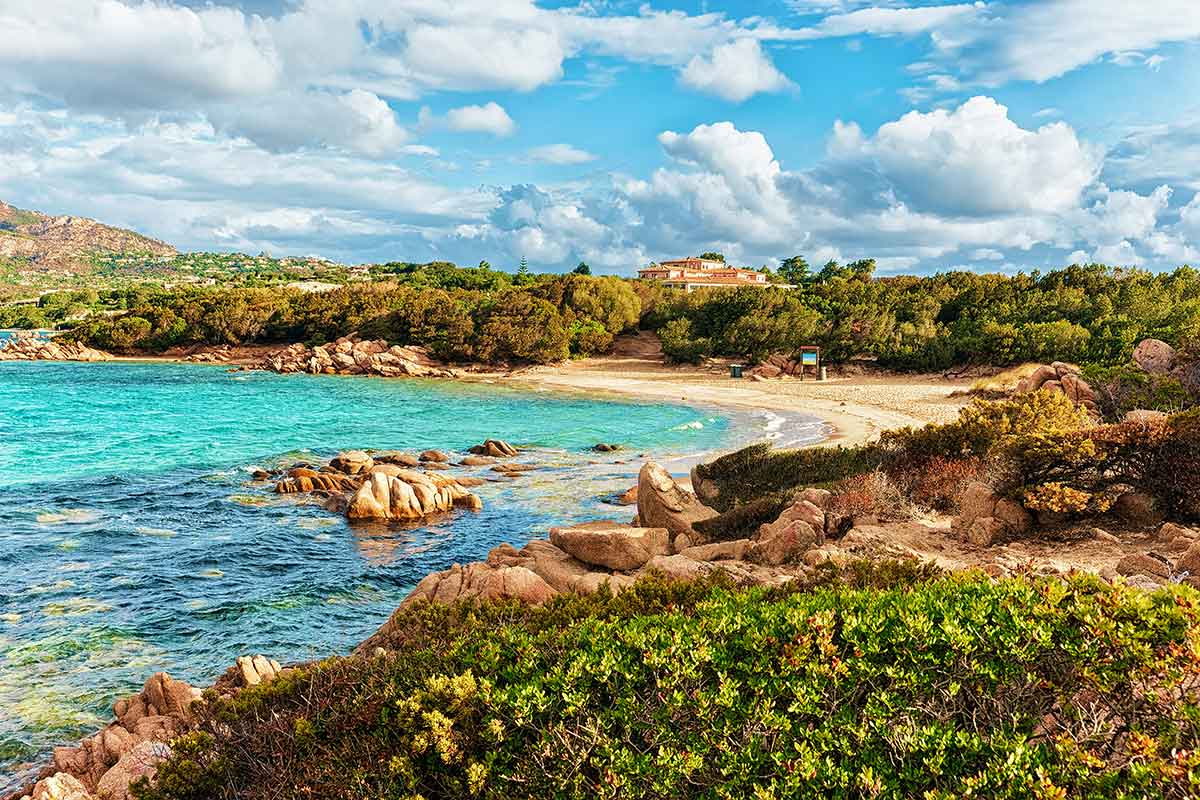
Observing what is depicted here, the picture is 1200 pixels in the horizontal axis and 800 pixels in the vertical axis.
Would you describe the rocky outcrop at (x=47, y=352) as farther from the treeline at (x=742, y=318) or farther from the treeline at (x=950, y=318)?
the treeline at (x=950, y=318)

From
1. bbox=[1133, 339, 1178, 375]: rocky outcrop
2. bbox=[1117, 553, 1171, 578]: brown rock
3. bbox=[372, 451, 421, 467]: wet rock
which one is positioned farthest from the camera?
bbox=[372, 451, 421, 467]: wet rock

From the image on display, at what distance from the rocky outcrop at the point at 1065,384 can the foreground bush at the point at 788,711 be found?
21.3m

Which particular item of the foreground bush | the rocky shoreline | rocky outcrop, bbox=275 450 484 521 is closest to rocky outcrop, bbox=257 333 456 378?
rocky outcrop, bbox=275 450 484 521

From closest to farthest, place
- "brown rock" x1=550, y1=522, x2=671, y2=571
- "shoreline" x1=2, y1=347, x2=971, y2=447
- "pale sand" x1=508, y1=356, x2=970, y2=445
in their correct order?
"brown rock" x1=550, y1=522, x2=671, y2=571, "shoreline" x1=2, y1=347, x2=971, y2=447, "pale sand" x1=508, y1=356, x2=970, y2=445

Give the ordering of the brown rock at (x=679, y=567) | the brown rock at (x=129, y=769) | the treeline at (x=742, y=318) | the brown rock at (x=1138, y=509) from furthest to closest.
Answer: the treeline at (x=742, y=318), the brown rock at (x=1138, y=509), the brown rock at (x=679, y=567), the brown rock at (x=129, y=769)

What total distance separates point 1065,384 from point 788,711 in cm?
2814

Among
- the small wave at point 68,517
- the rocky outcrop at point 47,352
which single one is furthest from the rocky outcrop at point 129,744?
the rocky outcrop at point 47,352

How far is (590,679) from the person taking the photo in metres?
5.25

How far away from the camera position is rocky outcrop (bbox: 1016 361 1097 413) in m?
25.6

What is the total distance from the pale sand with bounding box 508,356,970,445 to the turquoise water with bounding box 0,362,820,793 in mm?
3852

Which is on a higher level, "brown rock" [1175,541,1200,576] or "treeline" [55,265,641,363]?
"treeline" [55,265,641,363]

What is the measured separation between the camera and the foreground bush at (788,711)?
4.25 m

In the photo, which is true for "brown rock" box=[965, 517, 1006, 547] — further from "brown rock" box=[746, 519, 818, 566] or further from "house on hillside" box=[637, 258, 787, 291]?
"house on hillside" box=[637, 258, 787, 291]

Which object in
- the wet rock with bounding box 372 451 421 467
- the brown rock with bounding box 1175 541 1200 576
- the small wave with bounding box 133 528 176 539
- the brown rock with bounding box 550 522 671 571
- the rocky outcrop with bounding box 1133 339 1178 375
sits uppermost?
the rocky outcrop with bounding box 1133 339 1178 375
